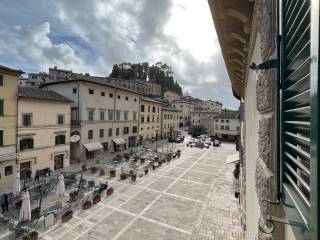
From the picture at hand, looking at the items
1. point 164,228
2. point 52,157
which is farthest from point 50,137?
point 164,228

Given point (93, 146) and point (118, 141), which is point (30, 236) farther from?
point (118, 141)

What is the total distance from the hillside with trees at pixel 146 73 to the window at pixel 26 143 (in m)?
82.7

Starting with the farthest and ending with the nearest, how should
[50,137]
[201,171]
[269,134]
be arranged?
[201,171], [50,137], [269,134]

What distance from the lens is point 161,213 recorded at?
48.5ft

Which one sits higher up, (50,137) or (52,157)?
(50,137)

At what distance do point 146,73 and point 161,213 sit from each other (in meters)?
95.4

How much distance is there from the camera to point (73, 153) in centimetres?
2956

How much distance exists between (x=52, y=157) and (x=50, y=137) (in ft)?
7.69

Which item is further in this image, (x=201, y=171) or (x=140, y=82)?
(x=140, y=82)

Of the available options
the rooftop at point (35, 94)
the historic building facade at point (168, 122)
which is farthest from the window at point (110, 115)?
the historic building facade at point (168, 122)

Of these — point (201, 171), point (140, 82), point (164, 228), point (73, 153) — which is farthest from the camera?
point (140, 82)

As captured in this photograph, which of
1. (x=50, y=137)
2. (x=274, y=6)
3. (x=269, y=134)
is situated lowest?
(x=50, y=137)

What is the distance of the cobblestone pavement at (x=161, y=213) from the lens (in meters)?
12.3

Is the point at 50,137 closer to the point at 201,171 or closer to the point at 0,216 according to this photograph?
the point at 0,216
